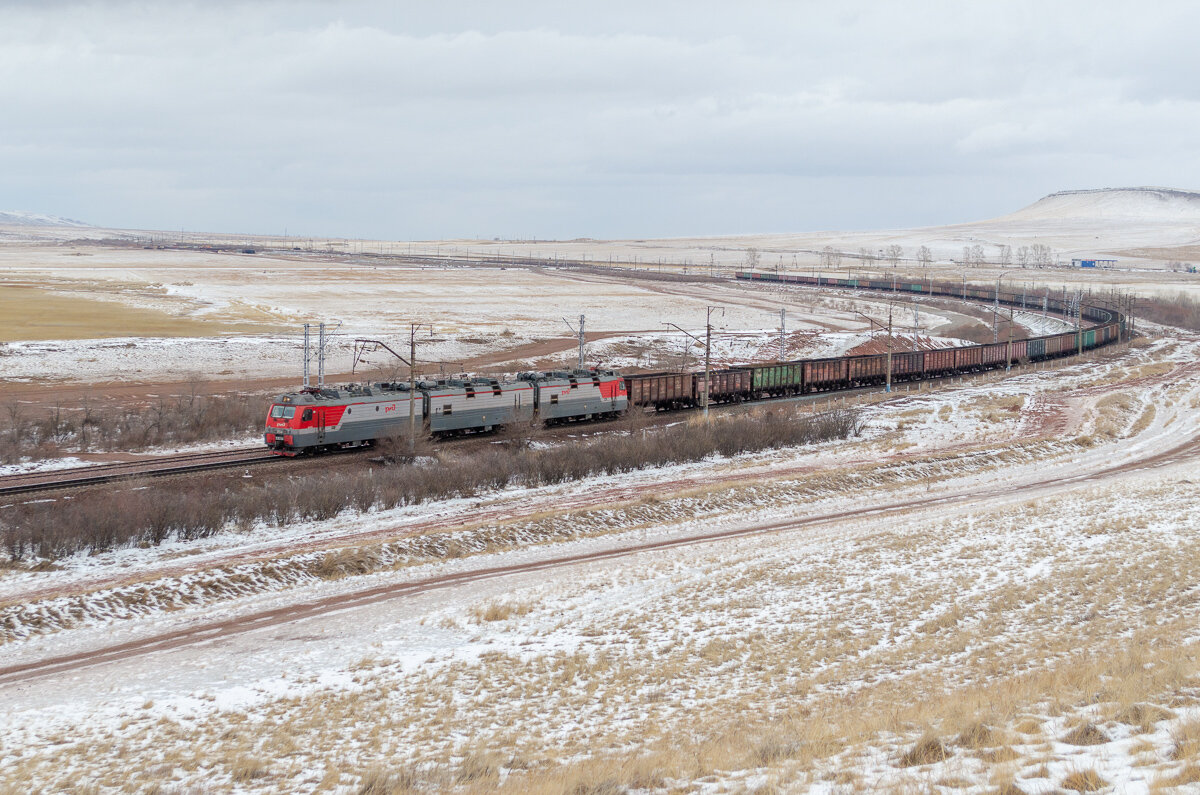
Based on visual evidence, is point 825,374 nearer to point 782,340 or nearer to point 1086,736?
point 782,340

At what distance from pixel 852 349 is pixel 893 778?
102959mm

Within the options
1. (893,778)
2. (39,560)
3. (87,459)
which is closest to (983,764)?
(893,778)

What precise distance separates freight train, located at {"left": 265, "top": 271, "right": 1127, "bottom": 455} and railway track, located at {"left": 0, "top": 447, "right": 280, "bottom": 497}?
2.25m

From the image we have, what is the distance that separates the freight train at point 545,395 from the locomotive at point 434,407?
52 mm

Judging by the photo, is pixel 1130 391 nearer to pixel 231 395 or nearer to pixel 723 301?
pixel 231 395

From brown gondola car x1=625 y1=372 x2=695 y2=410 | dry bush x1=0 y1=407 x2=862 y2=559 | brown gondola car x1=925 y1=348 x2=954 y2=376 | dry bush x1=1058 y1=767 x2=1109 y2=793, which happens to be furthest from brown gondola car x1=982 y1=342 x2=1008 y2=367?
dry bush x1=1058 y1=767 x2=1109 y2=793

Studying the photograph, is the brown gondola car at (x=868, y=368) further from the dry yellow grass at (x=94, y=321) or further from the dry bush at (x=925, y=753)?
the dry bush at (x=925, y=753)

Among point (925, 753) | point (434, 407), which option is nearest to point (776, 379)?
point (434, 407)

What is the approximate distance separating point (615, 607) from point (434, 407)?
89.9ft

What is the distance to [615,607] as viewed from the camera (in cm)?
2766

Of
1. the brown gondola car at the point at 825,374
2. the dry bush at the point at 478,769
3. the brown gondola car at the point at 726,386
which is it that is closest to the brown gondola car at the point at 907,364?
the brown gondola car at the point at 825,374

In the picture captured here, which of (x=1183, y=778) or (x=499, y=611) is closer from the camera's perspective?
(x=1183, y=778)

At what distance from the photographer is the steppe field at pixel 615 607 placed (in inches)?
603

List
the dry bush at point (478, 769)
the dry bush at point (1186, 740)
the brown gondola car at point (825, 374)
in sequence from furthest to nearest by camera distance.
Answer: the brown gondola car at point (825, 374) → the dry bush at point (478, 769) → the dry bush at point (1186, 740)
